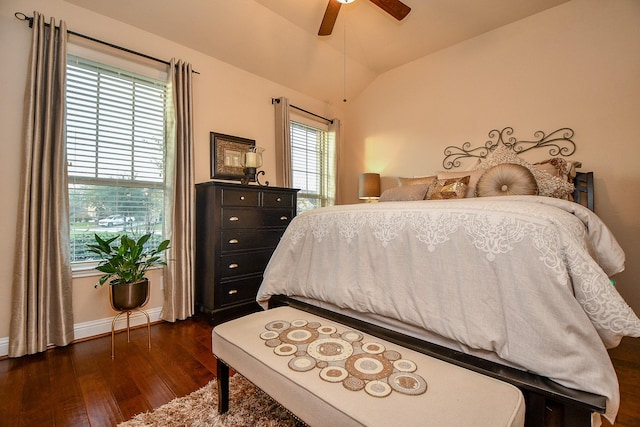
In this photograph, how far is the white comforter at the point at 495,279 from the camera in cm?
91

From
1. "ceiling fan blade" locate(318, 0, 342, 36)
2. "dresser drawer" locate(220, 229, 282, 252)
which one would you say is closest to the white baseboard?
"dresser drawer" locate(220, 229, 282, 252)

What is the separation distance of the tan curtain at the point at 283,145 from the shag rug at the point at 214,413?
240cm

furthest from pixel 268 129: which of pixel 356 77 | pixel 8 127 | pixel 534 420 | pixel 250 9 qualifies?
pixel 534 420

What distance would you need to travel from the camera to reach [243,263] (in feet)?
8.69

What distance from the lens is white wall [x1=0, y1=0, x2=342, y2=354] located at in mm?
1917

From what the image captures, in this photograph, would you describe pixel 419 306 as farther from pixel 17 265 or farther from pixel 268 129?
pixel 268 129

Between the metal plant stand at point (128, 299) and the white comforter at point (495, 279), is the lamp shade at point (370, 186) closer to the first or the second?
the white comforter at point (495, 279)

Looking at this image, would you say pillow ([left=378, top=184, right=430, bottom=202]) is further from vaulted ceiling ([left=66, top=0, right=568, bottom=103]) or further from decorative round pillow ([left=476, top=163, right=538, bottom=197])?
vaulted ceiling ([left=66, top=0, right=568, bottom=103])

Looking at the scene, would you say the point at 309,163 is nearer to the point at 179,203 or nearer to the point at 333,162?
the point at 333,162

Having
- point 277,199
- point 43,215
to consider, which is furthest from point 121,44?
point 277,199

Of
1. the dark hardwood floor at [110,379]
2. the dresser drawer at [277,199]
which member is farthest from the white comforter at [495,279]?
the dresser drawer at [277,199]

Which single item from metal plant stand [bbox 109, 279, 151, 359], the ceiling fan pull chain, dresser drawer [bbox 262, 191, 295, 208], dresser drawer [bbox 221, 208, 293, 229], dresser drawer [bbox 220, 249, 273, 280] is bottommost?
metal plant stand [bbox 109, 279, 151, 359]

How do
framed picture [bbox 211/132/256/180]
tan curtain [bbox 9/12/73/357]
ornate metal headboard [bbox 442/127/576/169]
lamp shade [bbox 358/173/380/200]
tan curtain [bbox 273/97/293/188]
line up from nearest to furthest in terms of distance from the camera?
tan curtain [bbox 9/12/73/357], ornate metal headboard [bbox 442/127/576/169], framed picture [bbox 211/132/256/180], tan curtain [bbox 273/97/293/188], lamp shade [bbox 358/173/380/200]

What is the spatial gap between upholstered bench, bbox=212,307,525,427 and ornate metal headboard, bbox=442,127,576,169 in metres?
2.75
